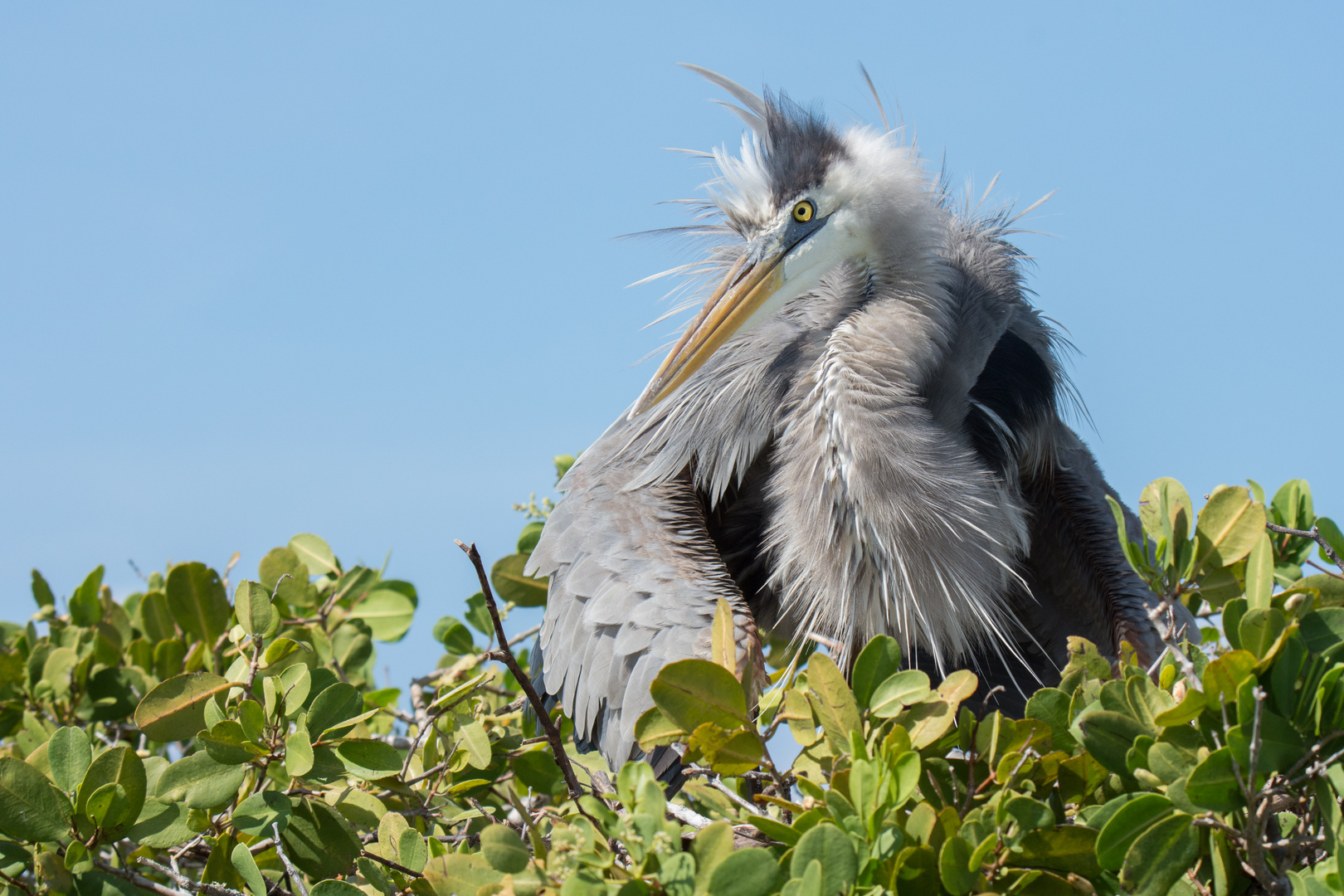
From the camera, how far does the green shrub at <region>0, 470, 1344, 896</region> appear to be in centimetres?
130

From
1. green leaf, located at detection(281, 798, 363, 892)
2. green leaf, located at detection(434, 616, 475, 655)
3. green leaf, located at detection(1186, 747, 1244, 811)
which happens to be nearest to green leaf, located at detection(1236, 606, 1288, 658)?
green leaf, located at detection(1186, 747, 1244, 811)

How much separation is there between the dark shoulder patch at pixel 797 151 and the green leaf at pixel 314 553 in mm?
1746

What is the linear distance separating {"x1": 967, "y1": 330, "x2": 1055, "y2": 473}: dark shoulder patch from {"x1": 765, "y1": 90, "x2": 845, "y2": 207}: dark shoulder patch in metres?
0.78

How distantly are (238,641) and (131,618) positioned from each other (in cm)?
137

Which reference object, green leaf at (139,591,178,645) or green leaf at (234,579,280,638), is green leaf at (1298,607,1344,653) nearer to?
green leaf at (234,579,280,638)

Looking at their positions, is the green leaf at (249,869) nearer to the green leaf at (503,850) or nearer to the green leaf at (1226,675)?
the green leaf at (503,850)

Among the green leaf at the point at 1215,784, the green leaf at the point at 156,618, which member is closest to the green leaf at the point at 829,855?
the green leaf at the point at 1215,784

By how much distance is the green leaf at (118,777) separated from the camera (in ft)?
5.37

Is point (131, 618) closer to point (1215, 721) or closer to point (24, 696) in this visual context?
point (24, 696)

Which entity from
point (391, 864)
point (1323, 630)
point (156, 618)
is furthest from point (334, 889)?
point (156, 618)

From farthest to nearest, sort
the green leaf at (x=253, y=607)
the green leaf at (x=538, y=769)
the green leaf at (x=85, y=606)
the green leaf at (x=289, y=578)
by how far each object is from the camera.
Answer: the green leaf at (x=85, y=606) → the green leaf at (x=289, y=578) → the green leaf at (x=538, y=769) → the green leaf at (x=253, y=607)

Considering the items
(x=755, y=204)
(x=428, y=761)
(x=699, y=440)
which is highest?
(x=755, y=204)

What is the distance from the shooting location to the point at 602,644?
Result: 269 cm

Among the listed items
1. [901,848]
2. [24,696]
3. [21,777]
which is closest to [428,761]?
[21,777]
